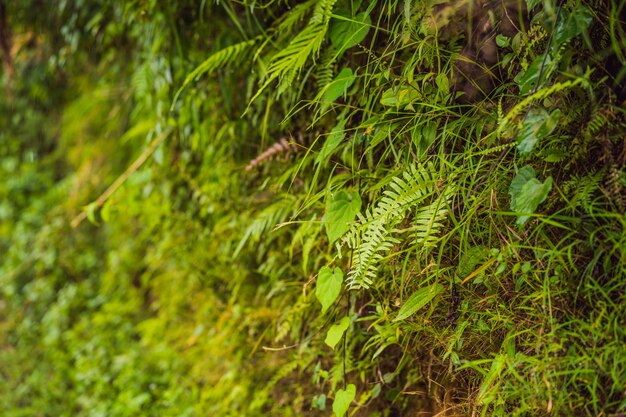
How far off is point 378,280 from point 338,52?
1.85ft

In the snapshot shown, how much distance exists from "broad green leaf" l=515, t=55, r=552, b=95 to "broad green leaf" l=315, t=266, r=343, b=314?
0.56 metres

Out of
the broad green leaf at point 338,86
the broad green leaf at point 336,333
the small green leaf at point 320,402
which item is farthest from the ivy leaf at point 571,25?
the small green leaf at point 320,402

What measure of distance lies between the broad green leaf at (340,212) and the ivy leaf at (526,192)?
342 mm

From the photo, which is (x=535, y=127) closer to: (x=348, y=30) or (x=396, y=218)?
(x=396, y=218)

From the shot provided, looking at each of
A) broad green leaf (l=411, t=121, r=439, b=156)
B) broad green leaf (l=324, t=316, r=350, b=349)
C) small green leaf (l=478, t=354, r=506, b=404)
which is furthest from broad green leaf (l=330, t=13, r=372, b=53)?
small green leaf (l=478, t=354, r=506, b=404)

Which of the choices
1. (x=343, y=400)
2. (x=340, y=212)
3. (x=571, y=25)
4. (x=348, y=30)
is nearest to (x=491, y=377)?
(x=343, y=400)

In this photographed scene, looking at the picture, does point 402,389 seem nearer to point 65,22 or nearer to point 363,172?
point 363,172

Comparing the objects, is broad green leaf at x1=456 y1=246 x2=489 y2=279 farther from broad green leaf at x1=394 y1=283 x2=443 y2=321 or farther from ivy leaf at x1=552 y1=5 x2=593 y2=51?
ivy leaf at x1=552 y1=5 x2=593 y2=51

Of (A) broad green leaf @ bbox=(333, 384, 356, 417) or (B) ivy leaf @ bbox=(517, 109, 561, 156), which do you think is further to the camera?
(A) broad green leaf @ bbox=(333, 384, 356, 417)

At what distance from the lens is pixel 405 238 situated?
53.2 inches

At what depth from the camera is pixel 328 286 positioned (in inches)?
53.1

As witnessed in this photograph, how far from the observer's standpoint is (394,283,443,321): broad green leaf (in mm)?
1271

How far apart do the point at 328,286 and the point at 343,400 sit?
0.28m

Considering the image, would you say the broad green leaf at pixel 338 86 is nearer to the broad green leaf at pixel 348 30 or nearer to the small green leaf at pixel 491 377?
the broad green leaf at pixel 348 30
